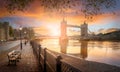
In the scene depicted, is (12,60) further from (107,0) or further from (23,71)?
(107,0)

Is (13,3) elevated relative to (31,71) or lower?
elevated

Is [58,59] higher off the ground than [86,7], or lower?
lower

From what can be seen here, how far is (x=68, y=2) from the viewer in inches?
474

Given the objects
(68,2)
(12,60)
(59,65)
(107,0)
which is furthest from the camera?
(12,60)

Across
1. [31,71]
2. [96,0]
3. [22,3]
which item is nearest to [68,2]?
[96,0]

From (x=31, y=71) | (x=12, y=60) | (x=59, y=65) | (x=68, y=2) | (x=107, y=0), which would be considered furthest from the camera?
(x=12, y=60)

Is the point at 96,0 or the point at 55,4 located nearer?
the point at 96,0

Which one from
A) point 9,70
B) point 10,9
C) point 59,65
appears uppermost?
point 10,9

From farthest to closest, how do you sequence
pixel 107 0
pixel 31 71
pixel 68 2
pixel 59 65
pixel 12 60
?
pixel 12 60, pixel 31 71, pixel 68 2, pixel 107 0, pixel 59 65

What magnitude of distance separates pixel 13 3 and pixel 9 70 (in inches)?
338

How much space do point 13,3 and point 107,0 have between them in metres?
4.82

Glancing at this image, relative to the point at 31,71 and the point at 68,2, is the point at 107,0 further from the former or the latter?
the point at 31,71

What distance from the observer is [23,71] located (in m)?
17.9

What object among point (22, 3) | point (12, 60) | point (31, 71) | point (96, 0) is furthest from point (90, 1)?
point (12, 60)
